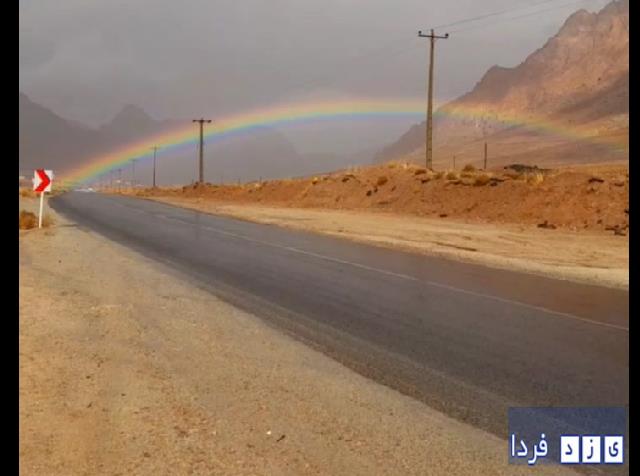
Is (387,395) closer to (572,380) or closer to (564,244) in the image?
(572,380)

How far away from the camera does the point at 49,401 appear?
5309 millimetres

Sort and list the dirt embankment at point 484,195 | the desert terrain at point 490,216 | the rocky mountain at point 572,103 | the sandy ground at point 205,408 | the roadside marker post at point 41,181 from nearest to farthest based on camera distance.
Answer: the sandy ground at point 205,408 < the desert terrain at point 490,216 < the roadside marker post at point 41,181 < the dirt embankment at point 484,195 < the rocky mountain at point 572,103

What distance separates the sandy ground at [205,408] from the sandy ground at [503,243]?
9898mm

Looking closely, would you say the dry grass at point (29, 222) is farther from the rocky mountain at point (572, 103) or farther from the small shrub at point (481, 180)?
the rocky mountain at point (572, 103)

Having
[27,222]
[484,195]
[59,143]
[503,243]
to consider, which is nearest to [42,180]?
[27,222]

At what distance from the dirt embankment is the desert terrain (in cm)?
5

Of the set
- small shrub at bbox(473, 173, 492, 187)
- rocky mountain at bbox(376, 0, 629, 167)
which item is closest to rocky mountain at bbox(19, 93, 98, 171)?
rocky mountain at bbox(376, 0, 629, 167)

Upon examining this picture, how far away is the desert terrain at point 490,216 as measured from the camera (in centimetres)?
1947

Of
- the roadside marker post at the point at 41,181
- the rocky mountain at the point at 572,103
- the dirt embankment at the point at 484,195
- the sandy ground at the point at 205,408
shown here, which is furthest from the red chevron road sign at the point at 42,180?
the rocky mountain at the point at 572,103

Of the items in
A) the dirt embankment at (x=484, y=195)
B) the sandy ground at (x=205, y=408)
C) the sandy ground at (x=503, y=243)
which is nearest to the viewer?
the sandy ground at (x=205, y=408)

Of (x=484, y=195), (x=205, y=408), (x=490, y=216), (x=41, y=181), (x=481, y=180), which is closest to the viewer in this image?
(x=205, y=408)

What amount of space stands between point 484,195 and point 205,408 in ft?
107

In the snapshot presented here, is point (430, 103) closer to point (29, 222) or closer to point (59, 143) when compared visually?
point (29, 222)

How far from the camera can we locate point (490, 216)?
33969 millimetres
